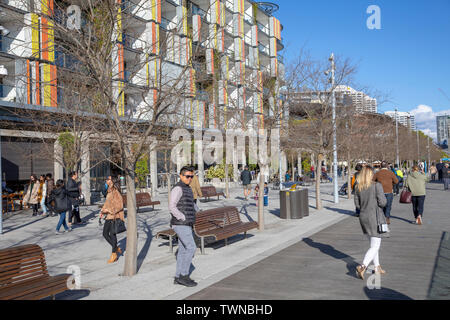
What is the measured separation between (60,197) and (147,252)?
422 cm

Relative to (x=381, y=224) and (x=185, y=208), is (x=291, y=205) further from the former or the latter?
(x=185, y=208)

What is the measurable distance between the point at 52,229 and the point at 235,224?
6251 millimetres

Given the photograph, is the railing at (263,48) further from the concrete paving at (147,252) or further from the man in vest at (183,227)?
the man in vest at (183,227)

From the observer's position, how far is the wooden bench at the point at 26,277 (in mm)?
4889

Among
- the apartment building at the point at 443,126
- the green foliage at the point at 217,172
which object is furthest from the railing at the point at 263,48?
the apartment building at the point at 443,126

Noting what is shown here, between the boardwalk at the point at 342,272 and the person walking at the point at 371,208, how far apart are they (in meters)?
0.38

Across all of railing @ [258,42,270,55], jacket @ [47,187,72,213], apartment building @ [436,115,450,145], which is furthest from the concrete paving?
apartment building @ [436,115,450,145]

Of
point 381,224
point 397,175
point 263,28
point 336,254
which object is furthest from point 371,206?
point 263,28

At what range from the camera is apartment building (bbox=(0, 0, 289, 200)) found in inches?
309

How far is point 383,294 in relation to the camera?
550 centimetres

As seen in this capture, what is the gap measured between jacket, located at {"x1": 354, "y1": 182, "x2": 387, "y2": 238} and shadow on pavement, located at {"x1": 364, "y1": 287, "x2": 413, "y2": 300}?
42.5 inches

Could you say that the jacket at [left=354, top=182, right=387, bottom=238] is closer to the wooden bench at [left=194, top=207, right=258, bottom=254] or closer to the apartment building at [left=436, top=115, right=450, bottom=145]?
the wooden bench at [left=194, top=207, right=258, bottom=254]

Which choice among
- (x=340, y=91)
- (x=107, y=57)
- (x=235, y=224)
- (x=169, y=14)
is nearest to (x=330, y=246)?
(x=235, y=224)
